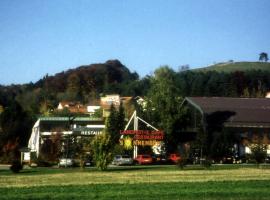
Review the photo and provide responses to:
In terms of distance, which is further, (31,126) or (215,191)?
(31,126)

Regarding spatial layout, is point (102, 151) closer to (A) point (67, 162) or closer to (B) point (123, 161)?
(A) point (67, 162)

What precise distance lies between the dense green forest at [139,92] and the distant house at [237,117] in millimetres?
A: 3558

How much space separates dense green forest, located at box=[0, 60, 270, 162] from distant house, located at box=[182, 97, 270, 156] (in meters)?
3.56

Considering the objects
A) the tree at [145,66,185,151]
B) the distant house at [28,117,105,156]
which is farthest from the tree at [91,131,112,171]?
the tree at [145,66,185,151]

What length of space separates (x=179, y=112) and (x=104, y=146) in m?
33.0

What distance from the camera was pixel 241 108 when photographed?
8875 centimetres

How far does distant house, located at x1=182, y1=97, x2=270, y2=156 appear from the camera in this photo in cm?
8103

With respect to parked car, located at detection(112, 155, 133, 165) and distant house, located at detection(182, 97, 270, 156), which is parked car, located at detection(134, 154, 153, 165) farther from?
distant house, located at detection(182, 97, 270, 156)

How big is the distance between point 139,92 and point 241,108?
93.5 metres

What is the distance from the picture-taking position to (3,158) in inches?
3189

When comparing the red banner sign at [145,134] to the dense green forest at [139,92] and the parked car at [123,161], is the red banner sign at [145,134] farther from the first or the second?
the parked car at [123,161]

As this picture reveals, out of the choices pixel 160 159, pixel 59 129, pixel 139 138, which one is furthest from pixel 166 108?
pixel 59 129

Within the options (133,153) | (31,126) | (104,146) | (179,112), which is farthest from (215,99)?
(104,146)

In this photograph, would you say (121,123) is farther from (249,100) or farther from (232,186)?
(232,186)
